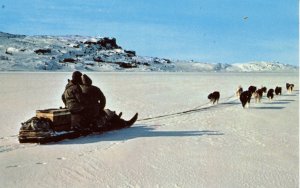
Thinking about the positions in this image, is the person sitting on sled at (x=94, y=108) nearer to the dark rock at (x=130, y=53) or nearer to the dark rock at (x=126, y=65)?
the dark rock at (x=126, y=65)

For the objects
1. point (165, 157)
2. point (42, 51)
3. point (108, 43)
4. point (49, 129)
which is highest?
point (108, 43)

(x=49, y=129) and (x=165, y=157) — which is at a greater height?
(x=49, y=129)

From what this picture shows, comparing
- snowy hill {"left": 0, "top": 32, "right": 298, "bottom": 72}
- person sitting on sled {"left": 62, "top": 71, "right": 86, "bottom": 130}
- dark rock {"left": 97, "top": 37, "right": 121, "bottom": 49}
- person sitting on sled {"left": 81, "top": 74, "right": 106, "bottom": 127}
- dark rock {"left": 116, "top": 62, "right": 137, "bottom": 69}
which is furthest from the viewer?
A: dark rock {"left": 97, "top": 37, "right": 121, "bottom": 49}

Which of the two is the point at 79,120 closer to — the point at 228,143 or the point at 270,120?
the point at 228,143

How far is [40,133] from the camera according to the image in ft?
28.8

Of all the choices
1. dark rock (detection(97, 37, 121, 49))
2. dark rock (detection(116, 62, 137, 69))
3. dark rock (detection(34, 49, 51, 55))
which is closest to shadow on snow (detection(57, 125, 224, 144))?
dark rock (detection(116, 62, 137, 69))

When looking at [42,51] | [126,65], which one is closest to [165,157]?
[126,65]

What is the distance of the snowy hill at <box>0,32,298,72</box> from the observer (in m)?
115

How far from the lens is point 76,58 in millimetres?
141375

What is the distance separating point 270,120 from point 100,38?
6934 inches

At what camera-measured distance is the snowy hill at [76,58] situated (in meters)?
115

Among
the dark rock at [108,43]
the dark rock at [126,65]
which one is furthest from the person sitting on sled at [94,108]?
the dark rock at [108,43]

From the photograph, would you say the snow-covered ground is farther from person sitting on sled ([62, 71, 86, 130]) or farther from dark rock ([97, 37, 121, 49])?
dark rock ([97, 37, 121, 49])

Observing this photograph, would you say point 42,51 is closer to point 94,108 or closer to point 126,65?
point 126,65
